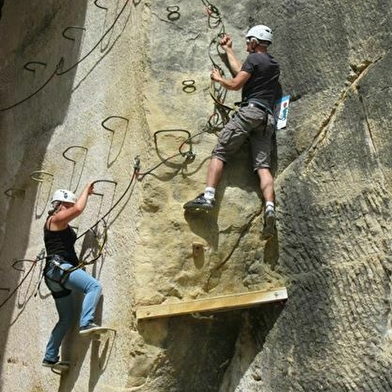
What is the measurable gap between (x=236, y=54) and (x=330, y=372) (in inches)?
106

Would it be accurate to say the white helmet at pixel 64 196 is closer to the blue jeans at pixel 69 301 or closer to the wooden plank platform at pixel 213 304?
the blue jeans at pixel 69 301

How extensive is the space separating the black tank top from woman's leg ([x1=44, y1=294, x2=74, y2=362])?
Answer: 300mm

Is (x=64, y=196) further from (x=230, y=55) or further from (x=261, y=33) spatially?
(x=261, y=33)

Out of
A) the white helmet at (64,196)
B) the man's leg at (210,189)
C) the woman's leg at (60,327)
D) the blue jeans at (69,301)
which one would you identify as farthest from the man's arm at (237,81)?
the woman's leg at (60,327)

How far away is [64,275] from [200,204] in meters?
1.14

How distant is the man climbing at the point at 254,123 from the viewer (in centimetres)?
542

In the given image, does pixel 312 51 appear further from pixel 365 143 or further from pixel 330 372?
pixel 330 372

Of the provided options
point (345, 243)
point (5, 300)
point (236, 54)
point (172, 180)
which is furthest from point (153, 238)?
point (5, 300)

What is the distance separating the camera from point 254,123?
18.2 ft

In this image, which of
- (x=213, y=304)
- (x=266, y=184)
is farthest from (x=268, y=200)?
(x=213, y=304)

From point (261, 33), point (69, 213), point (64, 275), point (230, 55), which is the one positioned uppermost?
point (261, 33)

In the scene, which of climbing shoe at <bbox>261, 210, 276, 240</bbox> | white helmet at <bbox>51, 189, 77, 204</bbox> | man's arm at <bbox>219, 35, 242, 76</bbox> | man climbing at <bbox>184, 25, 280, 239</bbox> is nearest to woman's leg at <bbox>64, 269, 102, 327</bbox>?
white helmet at <bbox>51, 189, 77, 204</bbox>

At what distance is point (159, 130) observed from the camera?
18.4 ft

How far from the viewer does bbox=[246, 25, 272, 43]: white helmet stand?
19.2 feet
